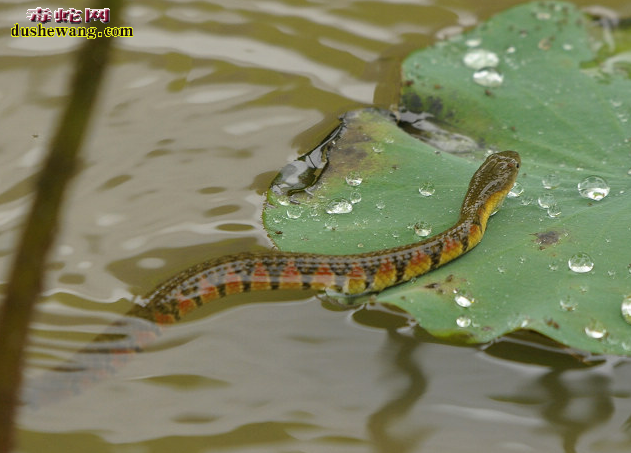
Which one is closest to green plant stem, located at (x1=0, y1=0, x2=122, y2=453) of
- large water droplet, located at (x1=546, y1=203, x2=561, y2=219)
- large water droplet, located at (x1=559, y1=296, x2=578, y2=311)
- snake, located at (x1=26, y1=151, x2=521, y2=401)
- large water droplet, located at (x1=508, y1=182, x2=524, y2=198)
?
snake, located at (x1=26, y1=151, x2=521, y2=401)

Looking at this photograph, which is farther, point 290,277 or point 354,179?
point 354,179

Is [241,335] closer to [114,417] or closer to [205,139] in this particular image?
[114,417]

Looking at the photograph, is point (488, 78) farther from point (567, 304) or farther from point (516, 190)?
point (567, 304)

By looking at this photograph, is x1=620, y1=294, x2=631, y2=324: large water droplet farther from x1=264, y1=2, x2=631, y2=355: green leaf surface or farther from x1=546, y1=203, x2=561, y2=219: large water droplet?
x1=546, y1=203, x2=561, y2=219: large water droplet

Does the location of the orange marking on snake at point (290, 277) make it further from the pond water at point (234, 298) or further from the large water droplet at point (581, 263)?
Answer: the large water droplet at point (581, 263)

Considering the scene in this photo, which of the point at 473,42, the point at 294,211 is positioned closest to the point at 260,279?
the point at 294,211
